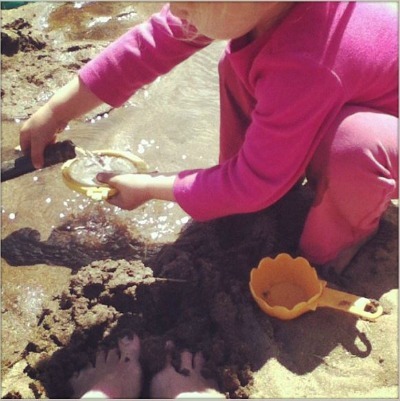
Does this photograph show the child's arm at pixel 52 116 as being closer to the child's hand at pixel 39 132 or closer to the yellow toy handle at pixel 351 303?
the child's hand at pixel 39 132

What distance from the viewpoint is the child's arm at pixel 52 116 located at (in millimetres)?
1615

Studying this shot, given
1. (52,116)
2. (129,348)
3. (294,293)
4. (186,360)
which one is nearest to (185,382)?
(186,360)

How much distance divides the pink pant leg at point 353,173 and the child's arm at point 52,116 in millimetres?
640

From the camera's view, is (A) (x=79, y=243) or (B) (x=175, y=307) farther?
(A) (x=79, y=243)

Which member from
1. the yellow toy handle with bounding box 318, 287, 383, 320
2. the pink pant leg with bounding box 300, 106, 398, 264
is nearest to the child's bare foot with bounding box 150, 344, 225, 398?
the yellow toy handle with bounding box 318, 287, 383, 320

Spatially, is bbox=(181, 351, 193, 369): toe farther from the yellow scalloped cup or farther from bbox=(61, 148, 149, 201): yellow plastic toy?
bbox=(61, 148, 149, 201): yellow plastic toy

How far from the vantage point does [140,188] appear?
60.1 inches

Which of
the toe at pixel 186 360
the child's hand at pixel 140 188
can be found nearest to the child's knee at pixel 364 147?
the child's hand at pixel 140 188

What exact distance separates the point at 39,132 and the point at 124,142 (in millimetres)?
449

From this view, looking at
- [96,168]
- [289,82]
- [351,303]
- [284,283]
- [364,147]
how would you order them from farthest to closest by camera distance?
[96,168] → [284,283] → [351,303] → [364,147] → [289,82]

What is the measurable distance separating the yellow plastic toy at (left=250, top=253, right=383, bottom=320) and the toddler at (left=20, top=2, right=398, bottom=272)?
0.09 m

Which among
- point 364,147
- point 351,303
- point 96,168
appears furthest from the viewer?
point 96,168

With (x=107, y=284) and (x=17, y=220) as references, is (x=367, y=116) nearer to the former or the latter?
(x=107, y=284)

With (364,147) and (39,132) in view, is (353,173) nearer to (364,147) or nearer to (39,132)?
(364,147)
